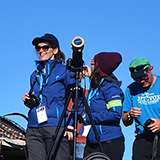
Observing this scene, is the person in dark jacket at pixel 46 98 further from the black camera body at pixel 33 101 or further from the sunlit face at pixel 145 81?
the sunlit face at pixel 145 81

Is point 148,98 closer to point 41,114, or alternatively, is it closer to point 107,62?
point 107,62

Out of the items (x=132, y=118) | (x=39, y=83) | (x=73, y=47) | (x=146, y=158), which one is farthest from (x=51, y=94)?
(x=146, y=158)

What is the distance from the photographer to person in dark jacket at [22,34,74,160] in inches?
198

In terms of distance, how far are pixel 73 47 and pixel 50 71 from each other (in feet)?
2.18

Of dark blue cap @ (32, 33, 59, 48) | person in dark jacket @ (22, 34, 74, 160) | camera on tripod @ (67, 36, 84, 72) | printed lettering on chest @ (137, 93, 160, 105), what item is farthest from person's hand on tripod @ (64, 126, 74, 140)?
dark blue cap @ (32, 33, 59, 48)

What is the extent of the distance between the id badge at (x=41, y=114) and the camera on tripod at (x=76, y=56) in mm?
610

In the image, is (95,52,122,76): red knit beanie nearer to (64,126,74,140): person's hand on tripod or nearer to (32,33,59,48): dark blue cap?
(32,33,59,48): dark blue cap

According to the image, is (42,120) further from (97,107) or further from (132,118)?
(132,118)

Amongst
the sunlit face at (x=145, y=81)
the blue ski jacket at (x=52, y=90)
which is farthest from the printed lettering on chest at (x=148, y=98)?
the blue ski jacket at (x=52, y=90)

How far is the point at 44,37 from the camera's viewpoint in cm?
549

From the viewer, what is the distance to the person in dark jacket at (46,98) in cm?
504

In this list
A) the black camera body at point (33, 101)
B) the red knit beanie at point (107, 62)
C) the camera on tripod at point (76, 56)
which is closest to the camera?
the camera on tripod at point (76, 56)

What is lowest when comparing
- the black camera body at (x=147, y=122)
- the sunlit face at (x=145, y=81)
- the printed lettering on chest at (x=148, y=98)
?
the black camera body at (x=147, y=122)

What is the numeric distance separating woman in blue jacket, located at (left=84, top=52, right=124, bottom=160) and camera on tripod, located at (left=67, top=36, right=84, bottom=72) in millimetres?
550
